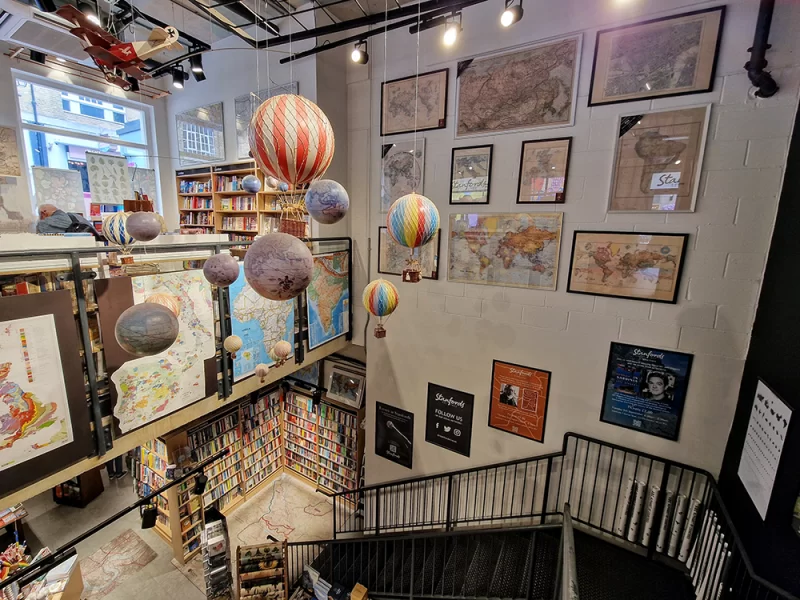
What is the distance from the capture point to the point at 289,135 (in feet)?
4.19

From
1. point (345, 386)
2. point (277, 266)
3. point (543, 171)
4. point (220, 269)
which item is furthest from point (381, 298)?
point (345, 386)

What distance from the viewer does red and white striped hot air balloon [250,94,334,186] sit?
1.28 meters

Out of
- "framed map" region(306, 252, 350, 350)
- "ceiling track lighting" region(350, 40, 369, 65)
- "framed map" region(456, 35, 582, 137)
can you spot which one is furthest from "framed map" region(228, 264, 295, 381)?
"framed map" region(456, 35, 582, 137)

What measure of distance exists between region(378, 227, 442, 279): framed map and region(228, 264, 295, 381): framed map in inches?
46.5

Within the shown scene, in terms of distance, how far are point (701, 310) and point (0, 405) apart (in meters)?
4.71

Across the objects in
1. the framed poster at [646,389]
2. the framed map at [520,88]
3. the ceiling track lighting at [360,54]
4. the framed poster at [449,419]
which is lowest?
the framed poster at [449,419]

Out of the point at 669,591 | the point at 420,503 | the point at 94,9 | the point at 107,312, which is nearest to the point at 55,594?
the point at 107,312

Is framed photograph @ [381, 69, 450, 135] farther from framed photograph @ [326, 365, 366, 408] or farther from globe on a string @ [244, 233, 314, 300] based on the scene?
framed photograph @ [326, 365, 366, 408]

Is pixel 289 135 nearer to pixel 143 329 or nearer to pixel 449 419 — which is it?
pixel 143 329

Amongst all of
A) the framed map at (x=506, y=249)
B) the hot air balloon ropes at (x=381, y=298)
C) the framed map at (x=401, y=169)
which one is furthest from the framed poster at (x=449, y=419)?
the framed map at (x=401, y=169)

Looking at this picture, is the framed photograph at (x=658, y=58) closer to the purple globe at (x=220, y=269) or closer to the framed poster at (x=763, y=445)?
the framed poster at (x=763, y=445)

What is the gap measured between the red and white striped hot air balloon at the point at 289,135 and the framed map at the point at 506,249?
2272mm

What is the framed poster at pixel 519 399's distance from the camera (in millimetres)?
3260

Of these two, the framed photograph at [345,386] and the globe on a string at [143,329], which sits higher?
the globe on a string at [143,329]
